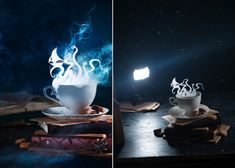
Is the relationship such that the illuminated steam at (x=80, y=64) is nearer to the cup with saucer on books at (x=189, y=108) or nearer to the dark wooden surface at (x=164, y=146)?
the dark wooden surface at (x=164, y=146)

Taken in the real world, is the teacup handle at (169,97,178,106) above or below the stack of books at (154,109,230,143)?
above

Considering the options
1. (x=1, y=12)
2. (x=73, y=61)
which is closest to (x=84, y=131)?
(x=73, y=61)

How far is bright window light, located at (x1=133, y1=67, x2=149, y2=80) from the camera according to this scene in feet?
5.26

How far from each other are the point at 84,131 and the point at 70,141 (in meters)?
0.08

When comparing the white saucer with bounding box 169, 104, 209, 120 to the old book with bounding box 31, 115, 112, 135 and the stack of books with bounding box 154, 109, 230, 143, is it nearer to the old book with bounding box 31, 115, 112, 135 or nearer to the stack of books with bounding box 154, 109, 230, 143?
the stack of books with bounding box 154, 109, 230, 143

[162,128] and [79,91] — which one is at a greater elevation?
[79,91]

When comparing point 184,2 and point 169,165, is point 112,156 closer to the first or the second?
point 169,165

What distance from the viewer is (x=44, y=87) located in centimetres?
158

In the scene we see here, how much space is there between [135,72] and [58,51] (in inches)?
14.7

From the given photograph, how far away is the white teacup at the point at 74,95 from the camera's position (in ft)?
5.18

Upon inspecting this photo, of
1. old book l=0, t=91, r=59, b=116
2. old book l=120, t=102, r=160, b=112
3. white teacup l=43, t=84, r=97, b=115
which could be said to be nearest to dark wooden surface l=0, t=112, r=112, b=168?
old book l=0, t=91, r=59, b=116

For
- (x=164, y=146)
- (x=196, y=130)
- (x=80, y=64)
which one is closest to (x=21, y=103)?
(x=80, y=64)

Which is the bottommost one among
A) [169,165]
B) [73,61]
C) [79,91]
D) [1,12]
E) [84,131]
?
[169,165]

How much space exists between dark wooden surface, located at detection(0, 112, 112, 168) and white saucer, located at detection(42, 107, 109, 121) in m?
0.05
